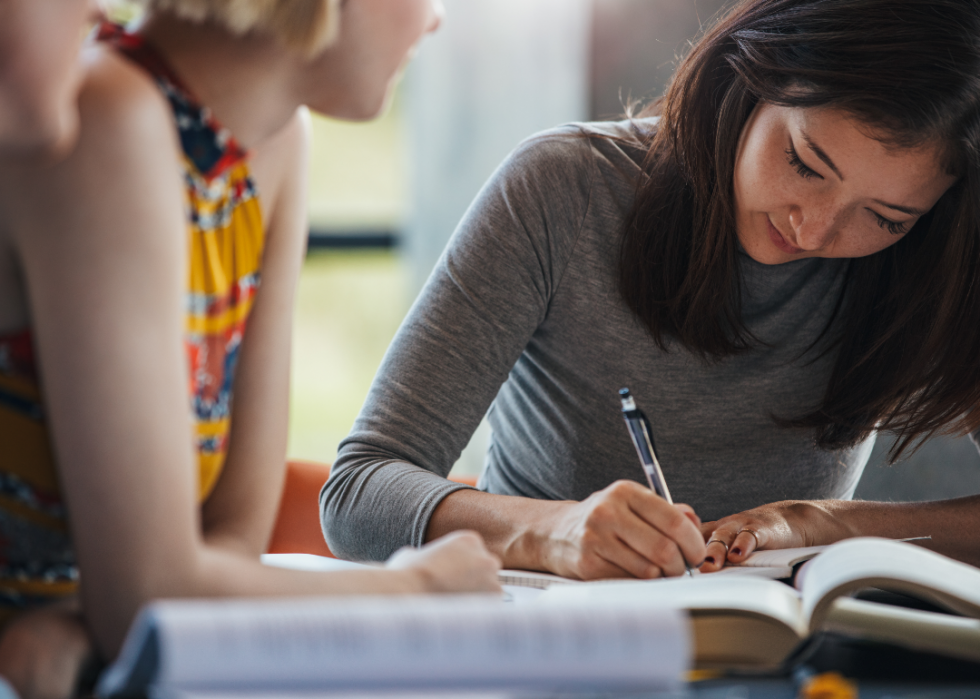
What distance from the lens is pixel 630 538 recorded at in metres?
0.79

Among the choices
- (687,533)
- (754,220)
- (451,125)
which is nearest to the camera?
(687,533)

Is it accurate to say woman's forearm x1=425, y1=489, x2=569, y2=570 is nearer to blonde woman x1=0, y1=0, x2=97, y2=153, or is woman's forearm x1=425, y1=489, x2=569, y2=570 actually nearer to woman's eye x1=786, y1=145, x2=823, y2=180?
woman's eye x1=786, y1=145, x2=823, y2=180

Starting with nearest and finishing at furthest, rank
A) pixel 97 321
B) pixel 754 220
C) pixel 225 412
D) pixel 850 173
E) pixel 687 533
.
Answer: pixel 97 321, pixel 225 412, pixel 687 533, pixel 850 173, pixel 754 220

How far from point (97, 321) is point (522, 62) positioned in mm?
2758

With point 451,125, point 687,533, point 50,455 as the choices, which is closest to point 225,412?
point 50,455

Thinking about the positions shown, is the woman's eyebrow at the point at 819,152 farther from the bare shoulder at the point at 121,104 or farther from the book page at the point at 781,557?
the bare shoulder at the point at 121,104

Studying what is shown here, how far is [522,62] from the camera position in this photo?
120 inches

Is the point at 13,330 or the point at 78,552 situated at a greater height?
the point at 13,330

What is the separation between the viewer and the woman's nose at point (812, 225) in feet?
3.20

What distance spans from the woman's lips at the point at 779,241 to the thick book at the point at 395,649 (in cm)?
72

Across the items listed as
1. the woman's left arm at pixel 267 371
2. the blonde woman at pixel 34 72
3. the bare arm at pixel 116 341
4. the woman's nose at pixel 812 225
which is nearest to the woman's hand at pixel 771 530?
the woman's nose at pixel 812 225

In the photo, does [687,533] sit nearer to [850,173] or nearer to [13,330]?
[850,173]

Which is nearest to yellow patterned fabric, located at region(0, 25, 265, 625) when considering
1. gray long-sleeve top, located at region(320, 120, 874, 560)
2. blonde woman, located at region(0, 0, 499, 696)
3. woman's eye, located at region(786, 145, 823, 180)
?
blonde woman, located at region(0, 0, 499, 696)

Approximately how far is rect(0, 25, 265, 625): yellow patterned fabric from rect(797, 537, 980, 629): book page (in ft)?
1.44
